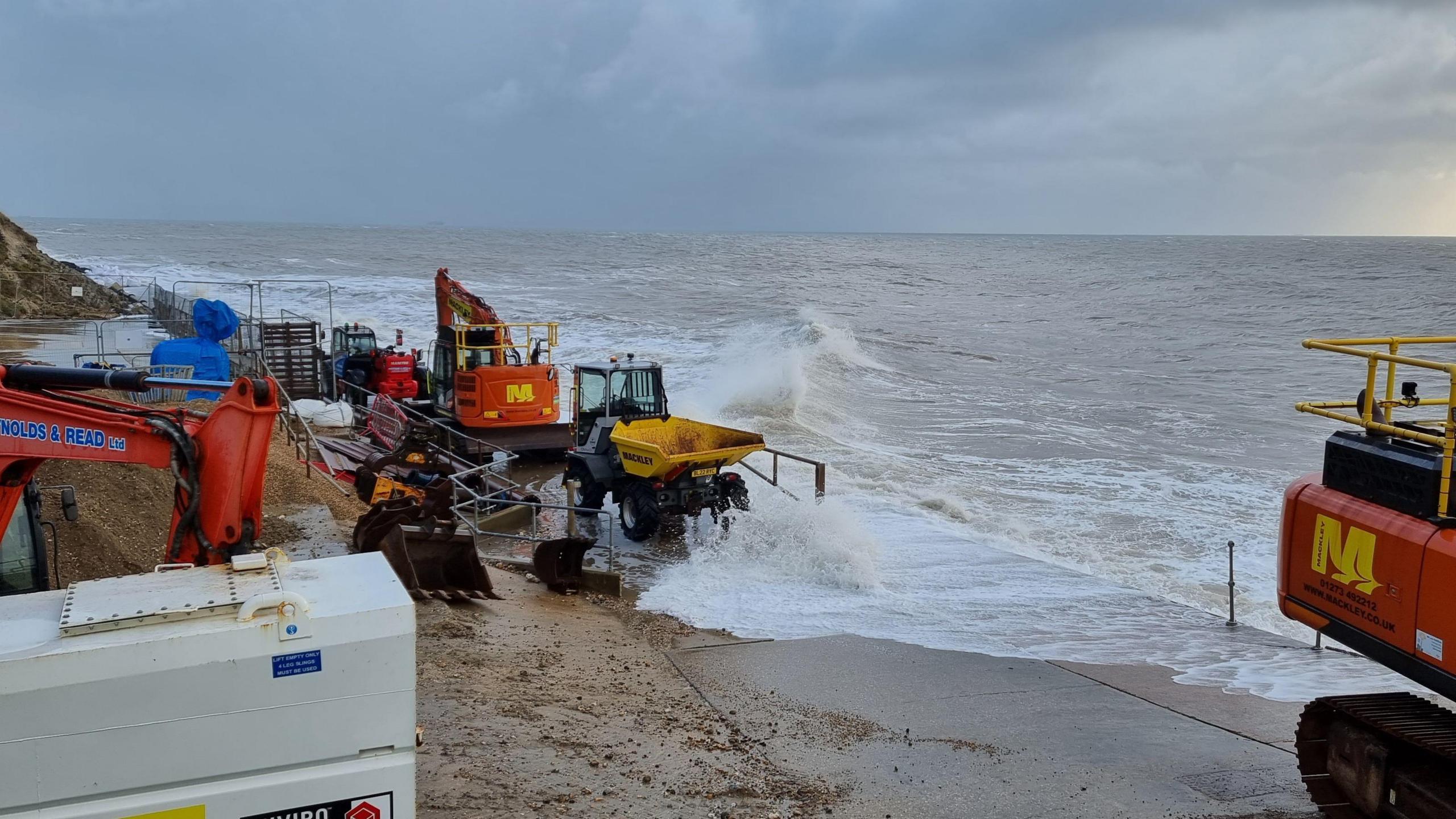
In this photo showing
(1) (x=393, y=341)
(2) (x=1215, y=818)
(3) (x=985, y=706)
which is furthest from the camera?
(1) (x=393, y=341)

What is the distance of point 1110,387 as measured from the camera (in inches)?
1364

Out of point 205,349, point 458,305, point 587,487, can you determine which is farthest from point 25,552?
point 458,305

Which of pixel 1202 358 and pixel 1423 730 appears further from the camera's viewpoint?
pixel 1202 358

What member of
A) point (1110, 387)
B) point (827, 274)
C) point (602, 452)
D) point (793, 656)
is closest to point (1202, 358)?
point (1110, 387)

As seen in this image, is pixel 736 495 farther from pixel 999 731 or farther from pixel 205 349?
pixel 205 349

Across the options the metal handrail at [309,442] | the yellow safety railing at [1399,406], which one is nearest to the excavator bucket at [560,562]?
the metal handrail at [309,442]

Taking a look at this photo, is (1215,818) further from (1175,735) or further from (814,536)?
(814,536)

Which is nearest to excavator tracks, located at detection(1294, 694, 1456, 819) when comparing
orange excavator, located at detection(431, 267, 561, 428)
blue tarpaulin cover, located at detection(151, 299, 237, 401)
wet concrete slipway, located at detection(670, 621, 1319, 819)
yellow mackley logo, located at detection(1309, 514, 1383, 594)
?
wet concrete slipway, located at detection(670, 621, 1319, 819)

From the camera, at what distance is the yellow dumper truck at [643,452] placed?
1500 cm

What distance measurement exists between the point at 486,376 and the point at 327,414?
480 centimetres

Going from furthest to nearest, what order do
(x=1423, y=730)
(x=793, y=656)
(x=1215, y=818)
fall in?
(x=793, y=656), (x=1215, y=818), (x=1423, y=730)

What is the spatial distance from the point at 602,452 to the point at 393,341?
86.8 feet

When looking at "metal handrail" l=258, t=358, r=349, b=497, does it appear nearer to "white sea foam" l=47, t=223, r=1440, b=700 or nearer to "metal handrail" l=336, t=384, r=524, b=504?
"metal handrail" l=336, t=384, r=524, b=504

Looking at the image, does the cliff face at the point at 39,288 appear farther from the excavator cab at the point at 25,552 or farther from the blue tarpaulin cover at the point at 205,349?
the excavator cab at the point at 25,552
